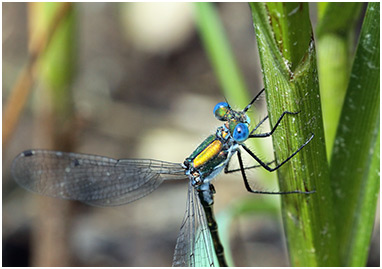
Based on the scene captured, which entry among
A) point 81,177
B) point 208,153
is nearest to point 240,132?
point 208,153

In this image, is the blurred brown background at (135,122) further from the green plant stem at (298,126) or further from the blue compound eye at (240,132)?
the green plant stem at (298,126)

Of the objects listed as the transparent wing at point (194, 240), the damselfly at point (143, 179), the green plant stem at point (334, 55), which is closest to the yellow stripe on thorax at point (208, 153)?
the damselfly at point (143, 179)

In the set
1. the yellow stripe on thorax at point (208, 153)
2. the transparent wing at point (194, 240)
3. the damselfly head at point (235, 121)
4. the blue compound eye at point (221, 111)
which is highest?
the blue compound eye at point (221, 111)

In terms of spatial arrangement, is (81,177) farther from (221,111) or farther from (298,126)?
(298,126)

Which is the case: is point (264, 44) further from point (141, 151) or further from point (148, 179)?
point (141, 151)

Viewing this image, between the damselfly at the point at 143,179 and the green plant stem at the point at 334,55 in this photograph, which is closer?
the green plant stem at the point at 334,55

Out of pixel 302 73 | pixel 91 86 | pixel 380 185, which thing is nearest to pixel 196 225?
pixel 380 185

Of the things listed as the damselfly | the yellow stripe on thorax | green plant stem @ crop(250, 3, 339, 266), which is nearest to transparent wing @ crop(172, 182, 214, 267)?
the damselfly
